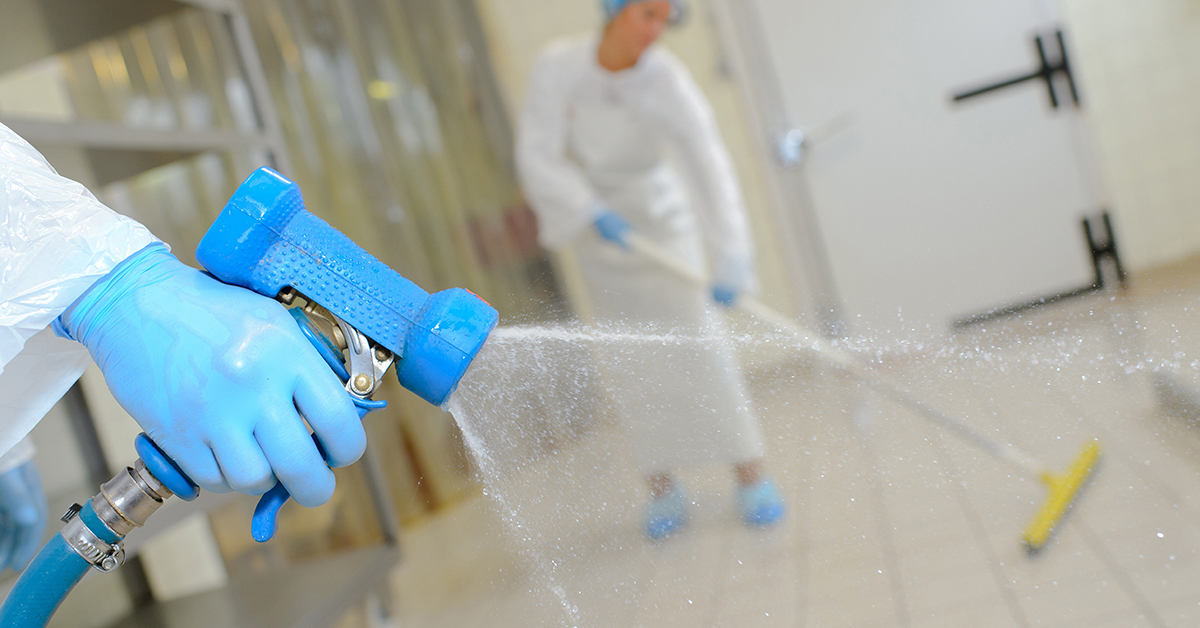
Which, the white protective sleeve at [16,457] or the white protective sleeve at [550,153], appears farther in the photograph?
the white protective sleeve at [550,153]

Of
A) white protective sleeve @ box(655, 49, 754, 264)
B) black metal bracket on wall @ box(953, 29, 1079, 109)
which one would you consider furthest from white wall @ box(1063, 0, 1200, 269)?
white protective sleeve @ box(655, 49, 754, 264)

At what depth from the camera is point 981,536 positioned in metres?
1.02

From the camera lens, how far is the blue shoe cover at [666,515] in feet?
2.75

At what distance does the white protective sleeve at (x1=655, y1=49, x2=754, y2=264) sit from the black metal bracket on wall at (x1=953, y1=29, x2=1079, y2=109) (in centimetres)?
109

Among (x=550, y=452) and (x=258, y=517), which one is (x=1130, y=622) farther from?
(x=258, y=517)

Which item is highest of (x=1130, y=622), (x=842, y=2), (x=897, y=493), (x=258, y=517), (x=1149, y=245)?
(x=842, y=2)

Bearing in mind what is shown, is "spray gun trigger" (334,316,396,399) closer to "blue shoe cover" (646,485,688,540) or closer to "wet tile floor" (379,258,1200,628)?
"wet tile floor" (379,258,1200,628)

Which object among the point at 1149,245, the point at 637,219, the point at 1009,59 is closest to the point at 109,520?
the point at 637,219

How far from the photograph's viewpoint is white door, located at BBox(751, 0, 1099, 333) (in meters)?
2.37

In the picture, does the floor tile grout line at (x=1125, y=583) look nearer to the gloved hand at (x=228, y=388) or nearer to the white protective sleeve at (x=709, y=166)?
the gloved hand at (x=228, y=388)

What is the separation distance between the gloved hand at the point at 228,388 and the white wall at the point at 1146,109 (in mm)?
2863

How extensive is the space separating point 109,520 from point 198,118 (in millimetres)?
1994

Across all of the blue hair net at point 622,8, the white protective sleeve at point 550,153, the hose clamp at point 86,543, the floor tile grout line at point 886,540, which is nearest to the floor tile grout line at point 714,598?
the floor tile grout line at point 886,540

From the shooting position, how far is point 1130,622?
2.74 ft
